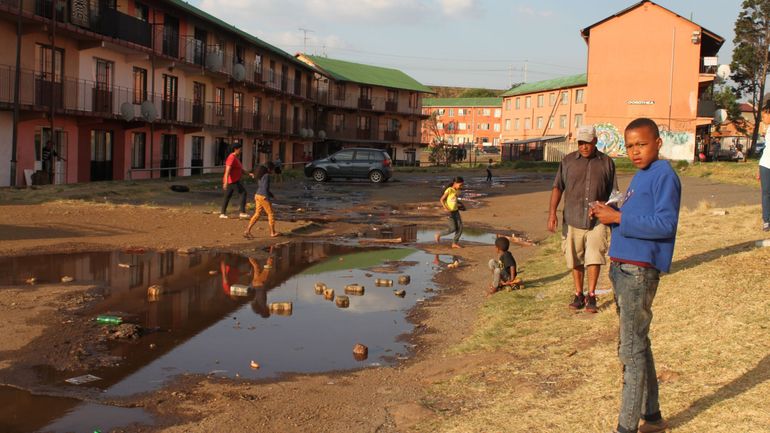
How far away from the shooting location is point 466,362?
6.11m

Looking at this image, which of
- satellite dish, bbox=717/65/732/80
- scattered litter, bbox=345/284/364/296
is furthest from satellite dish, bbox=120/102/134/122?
satellite dish, bbox=717/65/732/80

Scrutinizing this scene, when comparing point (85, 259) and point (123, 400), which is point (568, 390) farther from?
point (85, 259)

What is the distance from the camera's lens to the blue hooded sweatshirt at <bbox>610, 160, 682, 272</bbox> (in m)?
3.83

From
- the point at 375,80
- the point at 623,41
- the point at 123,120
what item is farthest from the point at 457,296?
the point at 375,80

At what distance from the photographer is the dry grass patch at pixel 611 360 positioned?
4457mm

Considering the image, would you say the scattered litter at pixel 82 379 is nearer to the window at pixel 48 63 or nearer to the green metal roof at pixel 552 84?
the window at pixel 48 63

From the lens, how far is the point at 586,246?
7.48 m

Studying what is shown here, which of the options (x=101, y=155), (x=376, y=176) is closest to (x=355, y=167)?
(x=376, y=176)

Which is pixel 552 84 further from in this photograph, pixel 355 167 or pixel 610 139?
pixel 355 167

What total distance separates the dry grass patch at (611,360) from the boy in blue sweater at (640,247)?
0.49 metres

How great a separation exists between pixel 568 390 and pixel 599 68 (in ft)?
171

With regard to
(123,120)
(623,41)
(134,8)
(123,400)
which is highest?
(623,41)

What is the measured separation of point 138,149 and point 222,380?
27.3m

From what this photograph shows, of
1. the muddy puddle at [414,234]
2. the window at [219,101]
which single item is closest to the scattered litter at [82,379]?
the muddy puddle at [414,234]
